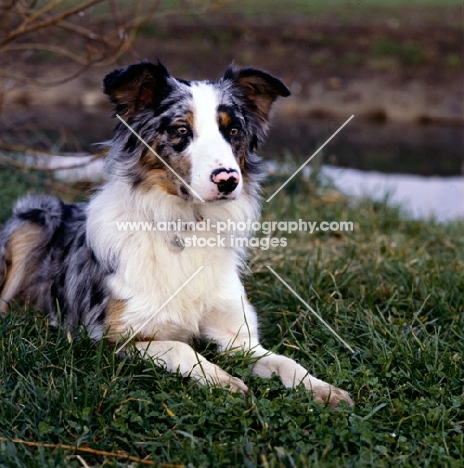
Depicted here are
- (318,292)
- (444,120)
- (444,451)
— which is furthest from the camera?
(444,120)

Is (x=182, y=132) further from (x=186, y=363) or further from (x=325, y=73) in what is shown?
(x=325, y=73)

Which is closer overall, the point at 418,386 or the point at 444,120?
the point at 418,386

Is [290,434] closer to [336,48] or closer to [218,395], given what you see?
[218,395]

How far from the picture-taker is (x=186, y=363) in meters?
3.67

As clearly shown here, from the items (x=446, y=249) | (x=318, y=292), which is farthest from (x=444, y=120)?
(x=318, y=292)

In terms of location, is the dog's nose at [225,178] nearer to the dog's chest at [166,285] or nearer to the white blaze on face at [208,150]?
the white blaze on face at [208,150]

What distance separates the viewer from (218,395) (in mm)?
3447

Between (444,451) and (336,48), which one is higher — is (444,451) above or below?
below

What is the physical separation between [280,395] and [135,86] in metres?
1.82

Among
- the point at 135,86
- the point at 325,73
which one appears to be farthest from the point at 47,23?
the point at 325,73

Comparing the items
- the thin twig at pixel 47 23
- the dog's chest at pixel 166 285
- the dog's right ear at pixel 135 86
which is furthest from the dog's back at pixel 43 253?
the thin twig at pixel 47 23

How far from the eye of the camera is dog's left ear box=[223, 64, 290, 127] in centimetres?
415

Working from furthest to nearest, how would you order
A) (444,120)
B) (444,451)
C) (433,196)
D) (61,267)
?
(444,120)
(433,196)
(61,267)
(444,451)

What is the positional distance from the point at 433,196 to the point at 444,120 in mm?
5687
